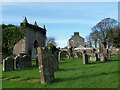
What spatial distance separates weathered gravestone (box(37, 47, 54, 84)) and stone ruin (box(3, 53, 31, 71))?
30.0ft

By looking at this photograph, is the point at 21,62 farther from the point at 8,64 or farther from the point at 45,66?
the point at 45,66

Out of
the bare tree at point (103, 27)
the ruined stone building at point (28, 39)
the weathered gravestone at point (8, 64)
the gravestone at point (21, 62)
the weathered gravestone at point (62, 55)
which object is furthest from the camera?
the bare tree at point (103, 27)

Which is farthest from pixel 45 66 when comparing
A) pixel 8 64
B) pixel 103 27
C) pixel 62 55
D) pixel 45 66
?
pixel 103 27

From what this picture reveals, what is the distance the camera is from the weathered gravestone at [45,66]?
53.3 ft

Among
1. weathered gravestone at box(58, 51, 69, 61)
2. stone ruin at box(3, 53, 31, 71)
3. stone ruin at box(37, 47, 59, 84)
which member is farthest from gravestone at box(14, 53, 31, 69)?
weathered gravestone at box(58, 51, 69, 61)

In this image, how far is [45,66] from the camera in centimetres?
1672

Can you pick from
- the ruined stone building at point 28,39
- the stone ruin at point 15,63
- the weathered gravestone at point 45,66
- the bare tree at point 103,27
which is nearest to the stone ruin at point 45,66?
the weathered gravestone at point 45,66

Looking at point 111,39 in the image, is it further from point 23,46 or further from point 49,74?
point 49,74

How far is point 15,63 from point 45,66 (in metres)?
10.7

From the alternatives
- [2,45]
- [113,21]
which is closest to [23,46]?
[2,45]

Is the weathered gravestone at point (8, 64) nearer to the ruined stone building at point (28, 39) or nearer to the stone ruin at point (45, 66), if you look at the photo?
the stone ruin at point (45, 66)

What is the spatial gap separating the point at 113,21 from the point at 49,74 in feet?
262

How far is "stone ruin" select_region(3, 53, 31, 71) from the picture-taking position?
2571 centimetres

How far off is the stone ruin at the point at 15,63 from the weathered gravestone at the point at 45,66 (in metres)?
9.15
